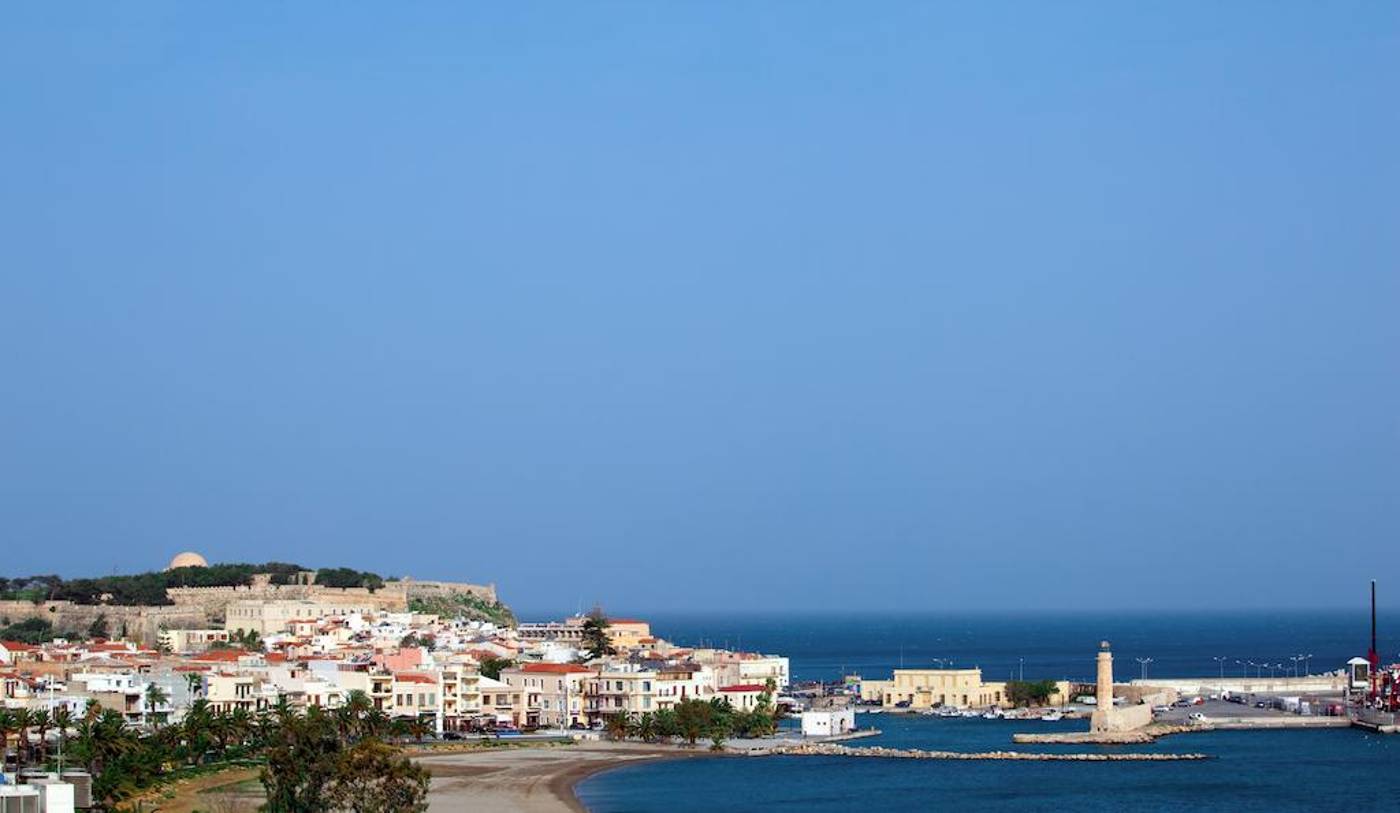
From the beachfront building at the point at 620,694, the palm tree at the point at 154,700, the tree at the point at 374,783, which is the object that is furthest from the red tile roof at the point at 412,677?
the tree at the point at 374,783

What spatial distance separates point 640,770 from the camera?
60.4 m

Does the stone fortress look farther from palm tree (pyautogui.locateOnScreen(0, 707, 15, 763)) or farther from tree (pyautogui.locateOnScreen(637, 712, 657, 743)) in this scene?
palm tree (pyautogui.locateOnScreen(0, 707, 15, 763))

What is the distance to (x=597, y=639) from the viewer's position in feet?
299

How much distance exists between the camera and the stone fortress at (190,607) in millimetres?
100375

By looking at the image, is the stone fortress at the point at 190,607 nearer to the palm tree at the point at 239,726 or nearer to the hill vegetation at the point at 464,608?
the hill vegetation at the point at 464,608

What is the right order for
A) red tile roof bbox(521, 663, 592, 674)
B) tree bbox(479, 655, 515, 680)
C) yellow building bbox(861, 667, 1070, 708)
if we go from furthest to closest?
yellow building bbox(861, 667, 1070, 708), tree bbox(479, 655, 515, 680), red tile roof bbox(521, 663, 592, 674)

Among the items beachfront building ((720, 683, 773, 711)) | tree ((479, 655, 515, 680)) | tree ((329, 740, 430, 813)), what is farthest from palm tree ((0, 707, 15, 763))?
beachfront building ((720, 683, 773, 711))

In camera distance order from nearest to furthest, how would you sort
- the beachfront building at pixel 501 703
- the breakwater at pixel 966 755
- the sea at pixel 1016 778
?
1. the sea at pixel 1016 778
2. the breakwater at pixel 966 755
3. the beachfront building at pixel 501 703

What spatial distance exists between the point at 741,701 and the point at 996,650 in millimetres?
86909

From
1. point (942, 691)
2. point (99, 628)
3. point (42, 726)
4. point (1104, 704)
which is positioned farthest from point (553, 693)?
point (99, 628)

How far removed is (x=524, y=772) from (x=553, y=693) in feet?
54.8

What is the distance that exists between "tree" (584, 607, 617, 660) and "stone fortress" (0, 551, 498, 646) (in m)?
13.0

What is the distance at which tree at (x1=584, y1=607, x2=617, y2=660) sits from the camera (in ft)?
290

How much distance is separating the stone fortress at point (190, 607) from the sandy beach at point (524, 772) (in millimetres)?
36795
